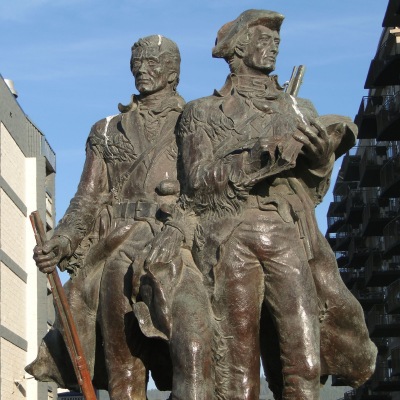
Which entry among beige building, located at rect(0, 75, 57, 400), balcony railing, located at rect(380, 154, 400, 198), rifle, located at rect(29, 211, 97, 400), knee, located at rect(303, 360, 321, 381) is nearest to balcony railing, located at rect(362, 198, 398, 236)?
balcony railing, located at rect(380, 154, 400, 198)

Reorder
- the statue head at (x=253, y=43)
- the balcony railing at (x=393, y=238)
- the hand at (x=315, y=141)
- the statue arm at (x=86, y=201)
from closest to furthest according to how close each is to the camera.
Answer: the hand at (x=315, y=141)
the statue head at (x=253, y=43)
the statue arm at (x=86, y=201)
the balcony railing at (x=393, y=238)

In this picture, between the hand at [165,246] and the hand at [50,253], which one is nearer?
the hand at [165,246]

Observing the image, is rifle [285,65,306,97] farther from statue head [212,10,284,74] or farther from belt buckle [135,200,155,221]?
belt buckle [135,200,155,221]

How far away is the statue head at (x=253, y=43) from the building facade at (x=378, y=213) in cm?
3657

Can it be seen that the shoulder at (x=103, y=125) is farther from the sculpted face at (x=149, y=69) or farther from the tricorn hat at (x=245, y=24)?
the tricorn hat at (x=245, y=24)

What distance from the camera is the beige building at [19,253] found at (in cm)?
4891

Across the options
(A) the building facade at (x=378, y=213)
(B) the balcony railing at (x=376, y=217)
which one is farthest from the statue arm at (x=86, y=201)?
(B) the balcony railing at (x=376, y=217)

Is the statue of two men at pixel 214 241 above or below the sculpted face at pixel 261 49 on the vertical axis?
below

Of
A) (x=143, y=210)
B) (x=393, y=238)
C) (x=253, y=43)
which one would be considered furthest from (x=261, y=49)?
(x=393, y=238)

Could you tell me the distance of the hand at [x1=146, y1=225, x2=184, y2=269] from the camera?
1038cm

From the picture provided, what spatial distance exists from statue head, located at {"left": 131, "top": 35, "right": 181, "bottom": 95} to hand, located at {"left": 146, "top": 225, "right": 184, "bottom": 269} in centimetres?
143

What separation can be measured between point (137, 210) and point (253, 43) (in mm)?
1683

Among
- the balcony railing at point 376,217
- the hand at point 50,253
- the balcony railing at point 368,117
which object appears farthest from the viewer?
the balcony railing at point 376,217

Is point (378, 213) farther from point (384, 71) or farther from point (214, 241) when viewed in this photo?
point (214, 241)
